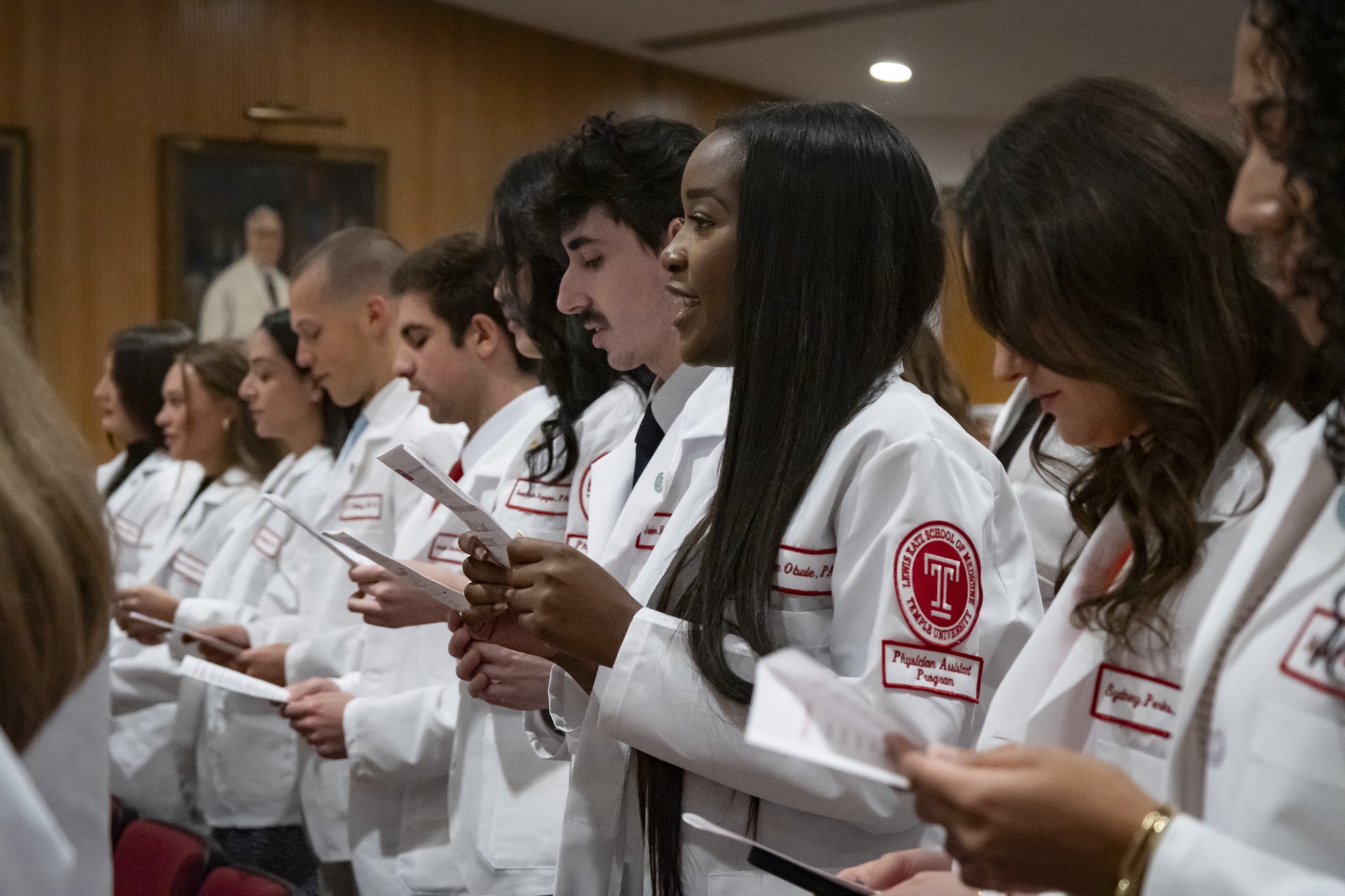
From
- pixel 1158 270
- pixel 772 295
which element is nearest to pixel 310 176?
pixel 772 295

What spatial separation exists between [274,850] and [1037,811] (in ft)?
11.2

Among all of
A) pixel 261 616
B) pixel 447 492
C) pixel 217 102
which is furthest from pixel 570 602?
pixel 217 102

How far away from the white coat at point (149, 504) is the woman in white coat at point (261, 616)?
0.69m

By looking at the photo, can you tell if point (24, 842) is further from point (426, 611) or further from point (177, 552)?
point (177, 552)

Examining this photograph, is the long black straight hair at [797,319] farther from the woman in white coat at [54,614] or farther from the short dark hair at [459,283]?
the short dark hair at [459,283]

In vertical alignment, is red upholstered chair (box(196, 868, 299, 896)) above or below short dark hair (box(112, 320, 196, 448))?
below

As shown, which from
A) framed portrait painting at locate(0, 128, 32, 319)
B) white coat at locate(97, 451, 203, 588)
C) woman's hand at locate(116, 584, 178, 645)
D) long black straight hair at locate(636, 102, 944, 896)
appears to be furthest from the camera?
framed portrait painting at locate(0, 128, 32, 319)

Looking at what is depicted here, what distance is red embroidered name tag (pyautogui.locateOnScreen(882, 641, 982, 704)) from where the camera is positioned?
1577 mm

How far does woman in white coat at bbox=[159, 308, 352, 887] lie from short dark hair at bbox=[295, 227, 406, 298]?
385mm

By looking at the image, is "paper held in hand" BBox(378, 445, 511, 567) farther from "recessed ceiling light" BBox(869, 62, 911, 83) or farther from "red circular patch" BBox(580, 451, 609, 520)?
"recessed ceiling light" BBox(869, 62, 911, 83)

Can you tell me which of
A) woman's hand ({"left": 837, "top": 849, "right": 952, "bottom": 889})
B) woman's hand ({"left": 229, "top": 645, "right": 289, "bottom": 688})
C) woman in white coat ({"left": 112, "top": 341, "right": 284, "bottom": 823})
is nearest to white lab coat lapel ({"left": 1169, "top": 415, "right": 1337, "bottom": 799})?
woman's hand ({"left": 837, "top": 849, "right": 952, "bottom": 889})

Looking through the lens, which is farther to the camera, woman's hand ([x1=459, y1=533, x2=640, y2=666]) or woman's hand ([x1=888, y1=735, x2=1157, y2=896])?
woman's hand ([x1=459, y1=533, x2=640, y2=666])

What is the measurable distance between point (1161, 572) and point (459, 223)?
733 cm

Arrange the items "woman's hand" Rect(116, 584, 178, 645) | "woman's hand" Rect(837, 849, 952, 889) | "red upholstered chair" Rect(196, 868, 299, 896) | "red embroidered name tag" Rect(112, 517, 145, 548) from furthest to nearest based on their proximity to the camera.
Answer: "red embroidered name tag" Rect(112, 517, 145, 548) → "woman's hand" Rect(116, 584, 178, 645) → "red upholstered chair" Rect(196, 868, 299, 896) → "woman's hand" Rect(837, 849, 952, 889)
